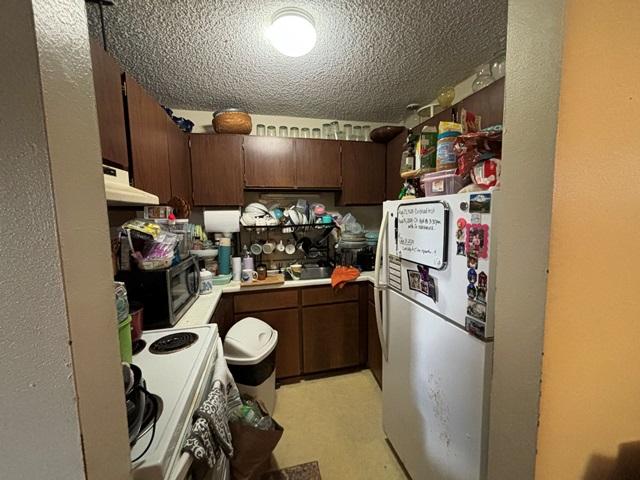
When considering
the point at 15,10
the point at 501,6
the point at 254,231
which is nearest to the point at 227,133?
the point at 254,231

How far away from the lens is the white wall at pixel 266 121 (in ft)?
7.76

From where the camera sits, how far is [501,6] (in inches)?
48.7

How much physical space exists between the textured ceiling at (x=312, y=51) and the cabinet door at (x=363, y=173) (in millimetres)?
392

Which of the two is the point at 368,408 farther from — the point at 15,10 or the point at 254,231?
the point at 15,10

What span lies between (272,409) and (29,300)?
184 cm

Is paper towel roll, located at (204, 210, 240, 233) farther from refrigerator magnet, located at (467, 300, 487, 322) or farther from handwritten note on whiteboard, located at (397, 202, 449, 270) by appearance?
refrigerator magnet, located at (467, 300, 487, 322)

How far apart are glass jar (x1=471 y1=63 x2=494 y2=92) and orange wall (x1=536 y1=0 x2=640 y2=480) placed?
3.65 feet

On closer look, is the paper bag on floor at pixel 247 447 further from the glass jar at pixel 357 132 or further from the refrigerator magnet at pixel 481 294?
the glass jar at pixel 357 132

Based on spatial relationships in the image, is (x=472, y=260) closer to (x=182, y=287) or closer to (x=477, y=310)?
(x=477, y=310)

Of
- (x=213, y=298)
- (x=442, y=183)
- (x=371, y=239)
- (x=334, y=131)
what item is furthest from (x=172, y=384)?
(x=334, y=131)

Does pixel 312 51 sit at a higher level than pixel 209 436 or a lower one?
higher

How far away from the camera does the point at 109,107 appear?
1075 mm

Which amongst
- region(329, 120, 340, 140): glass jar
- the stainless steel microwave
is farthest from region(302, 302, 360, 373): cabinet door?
region(329, 120, 340, 140): glass jar

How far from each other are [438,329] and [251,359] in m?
1.06
